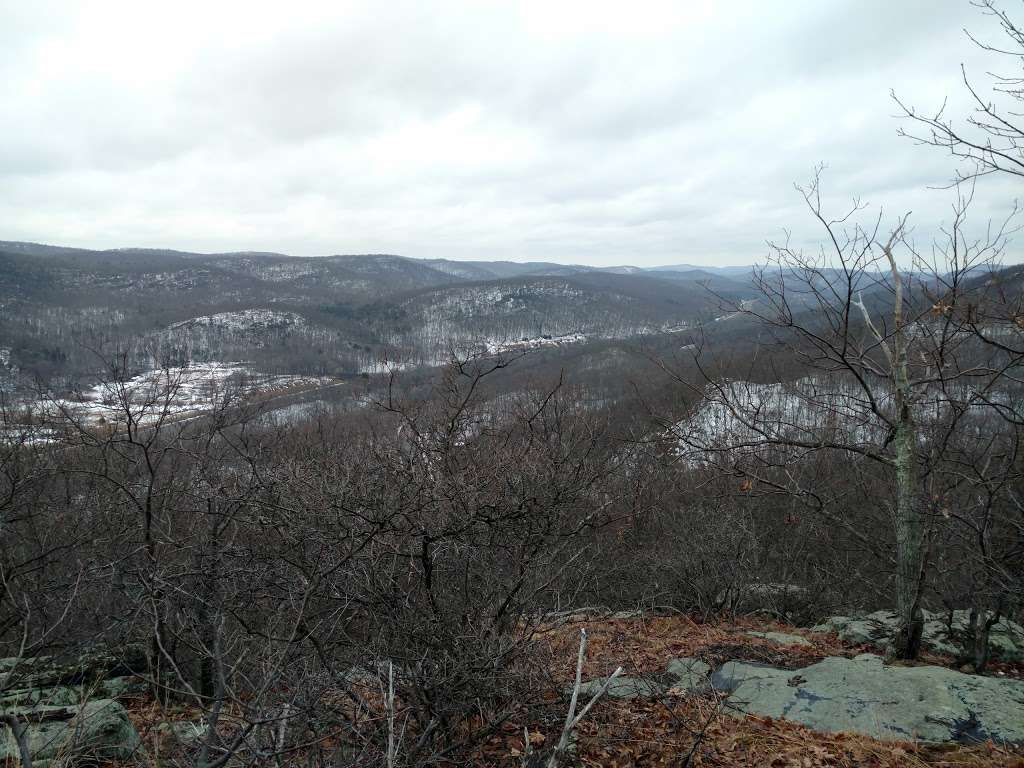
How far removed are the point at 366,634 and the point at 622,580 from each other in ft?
21.9

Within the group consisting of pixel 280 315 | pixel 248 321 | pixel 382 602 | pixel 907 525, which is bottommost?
pixel 382 602

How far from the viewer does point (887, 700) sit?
169 inches

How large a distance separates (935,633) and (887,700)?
258 cm

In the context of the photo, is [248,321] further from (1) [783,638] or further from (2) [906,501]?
(2) [906,501]

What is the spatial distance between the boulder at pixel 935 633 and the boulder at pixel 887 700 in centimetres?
112

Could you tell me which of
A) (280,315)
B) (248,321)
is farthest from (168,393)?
(280,315)

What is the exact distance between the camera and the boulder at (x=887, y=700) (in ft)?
12.8

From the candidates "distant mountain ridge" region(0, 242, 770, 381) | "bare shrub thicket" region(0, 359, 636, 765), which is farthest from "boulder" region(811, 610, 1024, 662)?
"distant mountain ridge" region(0, 242, 770, 381)

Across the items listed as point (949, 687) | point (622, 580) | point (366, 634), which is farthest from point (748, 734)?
point (622, 580)

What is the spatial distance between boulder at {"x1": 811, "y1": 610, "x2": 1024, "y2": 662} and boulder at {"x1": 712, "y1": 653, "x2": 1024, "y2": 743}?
112 cm

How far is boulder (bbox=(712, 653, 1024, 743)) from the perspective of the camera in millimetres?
3891

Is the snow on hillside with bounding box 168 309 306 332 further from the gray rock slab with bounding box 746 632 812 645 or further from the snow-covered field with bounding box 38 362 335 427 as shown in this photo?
the gray rock slab with bounding box 746 632 812 645

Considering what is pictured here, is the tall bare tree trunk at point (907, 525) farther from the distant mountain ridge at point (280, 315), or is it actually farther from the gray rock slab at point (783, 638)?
the distant mountain ridge at point (280, 315)

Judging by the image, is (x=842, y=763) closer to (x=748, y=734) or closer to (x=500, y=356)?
(x=748, y=734)
